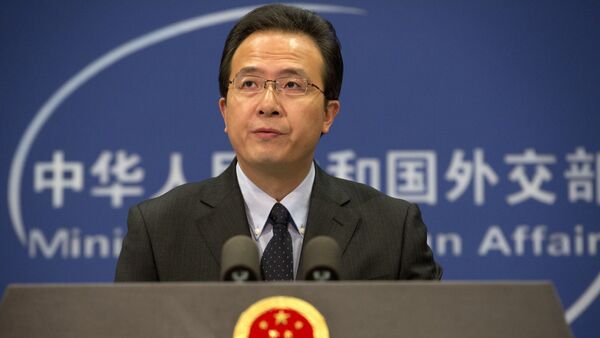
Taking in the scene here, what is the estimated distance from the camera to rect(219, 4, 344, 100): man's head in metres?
1.89

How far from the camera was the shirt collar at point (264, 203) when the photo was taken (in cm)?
186

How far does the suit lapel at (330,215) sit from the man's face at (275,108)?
0.08 m

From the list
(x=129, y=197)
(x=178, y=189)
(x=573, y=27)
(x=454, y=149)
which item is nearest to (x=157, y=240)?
(x=178, y=189)

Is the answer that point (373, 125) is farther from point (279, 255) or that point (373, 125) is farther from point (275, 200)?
point (279, 255)

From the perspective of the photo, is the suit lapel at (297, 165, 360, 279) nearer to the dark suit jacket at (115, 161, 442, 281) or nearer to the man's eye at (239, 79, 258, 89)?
the dark suit jacket at (115, 161, 442, 281)

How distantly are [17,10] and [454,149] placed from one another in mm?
1616

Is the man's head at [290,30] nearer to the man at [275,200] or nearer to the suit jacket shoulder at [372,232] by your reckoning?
the man at [275,200]

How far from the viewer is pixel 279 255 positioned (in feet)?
5.81

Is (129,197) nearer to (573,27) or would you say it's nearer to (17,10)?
(17,10)

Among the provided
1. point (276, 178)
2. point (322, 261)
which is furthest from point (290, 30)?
point (322, 261)

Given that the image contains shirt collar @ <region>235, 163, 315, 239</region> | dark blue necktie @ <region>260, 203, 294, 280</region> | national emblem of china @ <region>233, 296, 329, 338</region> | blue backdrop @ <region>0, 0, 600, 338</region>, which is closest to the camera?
national emblem of china @ <region>233, 296, 329, 338</region>

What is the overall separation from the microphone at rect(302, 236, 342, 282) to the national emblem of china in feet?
0.23

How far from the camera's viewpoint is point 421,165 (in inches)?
117

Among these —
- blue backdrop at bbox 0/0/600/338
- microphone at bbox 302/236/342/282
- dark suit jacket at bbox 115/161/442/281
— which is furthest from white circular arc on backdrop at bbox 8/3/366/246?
microphone at bbox 302/236/342/282
